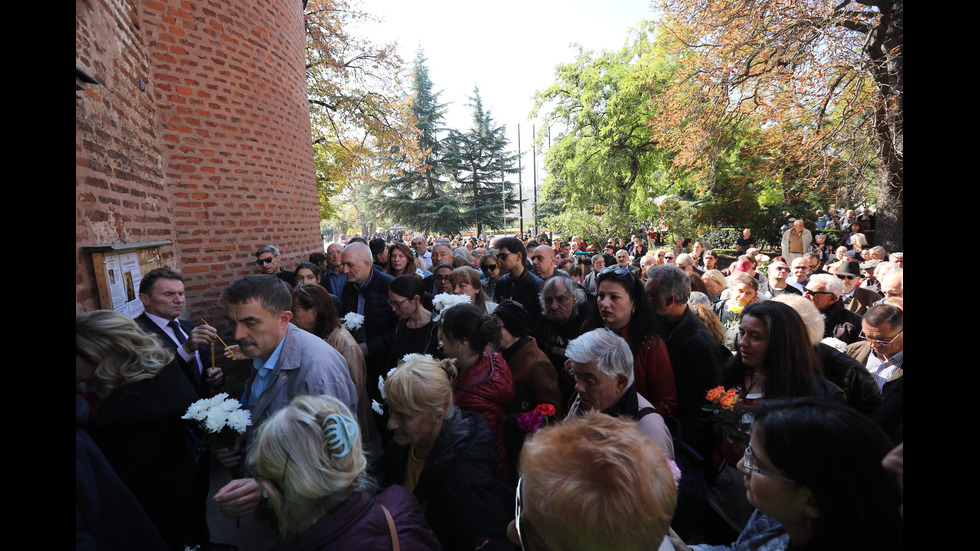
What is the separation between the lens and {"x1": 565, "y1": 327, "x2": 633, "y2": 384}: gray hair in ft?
7.94

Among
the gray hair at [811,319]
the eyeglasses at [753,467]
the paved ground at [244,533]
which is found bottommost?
the paved ground at [244,533]

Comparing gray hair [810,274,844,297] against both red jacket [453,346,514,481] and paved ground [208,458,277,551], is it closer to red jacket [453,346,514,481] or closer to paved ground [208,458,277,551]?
red jacket [453,346,514,481]

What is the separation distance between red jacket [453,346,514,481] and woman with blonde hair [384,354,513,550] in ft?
1.10

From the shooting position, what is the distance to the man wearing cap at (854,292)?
5023 millimetres

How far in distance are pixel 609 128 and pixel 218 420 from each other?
23.5 metres

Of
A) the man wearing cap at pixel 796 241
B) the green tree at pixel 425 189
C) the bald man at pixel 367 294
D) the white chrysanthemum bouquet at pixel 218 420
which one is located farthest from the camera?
the green tree at pixel 425 189

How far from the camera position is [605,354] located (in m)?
2.42

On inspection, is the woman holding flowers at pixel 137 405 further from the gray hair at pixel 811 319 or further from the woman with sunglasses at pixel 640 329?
the gray hair at pixel 811 319

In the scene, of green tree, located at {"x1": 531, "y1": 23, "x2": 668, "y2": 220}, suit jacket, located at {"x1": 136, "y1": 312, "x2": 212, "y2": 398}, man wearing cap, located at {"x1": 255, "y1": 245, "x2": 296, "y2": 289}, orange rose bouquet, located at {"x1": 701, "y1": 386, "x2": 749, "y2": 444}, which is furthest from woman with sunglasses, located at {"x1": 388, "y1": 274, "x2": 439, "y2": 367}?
green tree, located at {"x1": 531, "y1": 23, "x2": 668, "y2": 220}

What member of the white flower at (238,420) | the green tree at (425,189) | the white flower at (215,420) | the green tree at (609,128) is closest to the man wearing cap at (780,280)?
the white flower at (238,420)

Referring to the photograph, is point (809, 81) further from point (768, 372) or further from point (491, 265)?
point (768, 372)

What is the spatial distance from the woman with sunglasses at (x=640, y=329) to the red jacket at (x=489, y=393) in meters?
0.93

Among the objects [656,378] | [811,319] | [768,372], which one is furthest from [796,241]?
[656,378]
